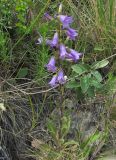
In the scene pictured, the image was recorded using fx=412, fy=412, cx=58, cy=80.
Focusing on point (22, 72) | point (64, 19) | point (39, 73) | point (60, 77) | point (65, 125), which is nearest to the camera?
point (64, 19)

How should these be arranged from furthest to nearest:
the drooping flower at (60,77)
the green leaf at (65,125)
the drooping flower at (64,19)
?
the green leaf at (65,125) → the drooping flower at (60,77) → the drooping flower at (64,19)

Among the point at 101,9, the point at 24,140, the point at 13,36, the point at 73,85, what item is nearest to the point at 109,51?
the point at 101,9

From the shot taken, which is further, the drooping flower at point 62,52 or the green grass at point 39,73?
the green grass at point 39,73

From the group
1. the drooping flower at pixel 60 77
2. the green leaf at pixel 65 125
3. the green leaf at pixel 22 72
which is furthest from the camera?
the green leaf at pixel 22 72

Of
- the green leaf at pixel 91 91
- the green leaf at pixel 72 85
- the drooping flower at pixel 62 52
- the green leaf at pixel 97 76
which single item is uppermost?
the drooping flower at pixel 62 52

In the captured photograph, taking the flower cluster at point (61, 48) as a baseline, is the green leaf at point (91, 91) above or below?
below

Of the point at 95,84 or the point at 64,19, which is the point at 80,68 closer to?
the point at 95,84

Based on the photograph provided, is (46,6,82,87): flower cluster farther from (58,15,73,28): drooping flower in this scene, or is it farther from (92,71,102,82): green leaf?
(92,71,102,82): green leaf

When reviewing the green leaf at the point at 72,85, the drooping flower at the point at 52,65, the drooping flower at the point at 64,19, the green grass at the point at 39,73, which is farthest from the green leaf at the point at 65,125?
the drooping flower at the point at 64,19

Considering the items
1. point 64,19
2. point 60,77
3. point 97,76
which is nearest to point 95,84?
point 97,76

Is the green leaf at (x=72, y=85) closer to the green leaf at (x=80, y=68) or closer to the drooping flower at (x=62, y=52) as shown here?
the green leaf at (x=80, y=68)

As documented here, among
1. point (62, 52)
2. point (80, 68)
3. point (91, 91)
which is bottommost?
point (91, 91)
